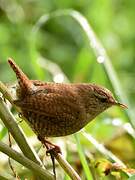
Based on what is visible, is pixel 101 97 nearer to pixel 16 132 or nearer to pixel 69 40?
pixel 16 132

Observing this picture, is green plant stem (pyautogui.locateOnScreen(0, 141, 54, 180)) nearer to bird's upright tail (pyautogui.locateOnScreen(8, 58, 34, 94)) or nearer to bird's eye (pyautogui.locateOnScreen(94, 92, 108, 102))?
bird's upright tail (pyautogui.locateOnScreen(8, 58, 34, 94))

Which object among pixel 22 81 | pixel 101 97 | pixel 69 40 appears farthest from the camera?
pixel 69 40

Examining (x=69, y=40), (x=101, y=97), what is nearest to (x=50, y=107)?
(x=101, y=97)

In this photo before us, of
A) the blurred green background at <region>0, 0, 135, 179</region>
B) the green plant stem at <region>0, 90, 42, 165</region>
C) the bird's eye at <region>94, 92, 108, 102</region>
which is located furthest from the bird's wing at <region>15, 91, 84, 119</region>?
the blurred green background at <region>0, 0, 135, 179</region>

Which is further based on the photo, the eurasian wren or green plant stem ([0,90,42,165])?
the eurasian wren

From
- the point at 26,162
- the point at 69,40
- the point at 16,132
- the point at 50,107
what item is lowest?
the point at 26,162

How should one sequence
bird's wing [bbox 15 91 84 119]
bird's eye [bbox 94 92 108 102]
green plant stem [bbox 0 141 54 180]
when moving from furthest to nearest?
bird's eye [bbox 94 92 108 102] < bird's wing [bbox 15 91 84 119] < green plant stem [bbox 0 141 54 180]

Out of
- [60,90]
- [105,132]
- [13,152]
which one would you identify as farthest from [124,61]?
[13,152]

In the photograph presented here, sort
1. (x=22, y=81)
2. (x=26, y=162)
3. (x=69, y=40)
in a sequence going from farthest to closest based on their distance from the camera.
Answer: (x=69, y=40), (x=22, y=81), (x=26, y=162)
